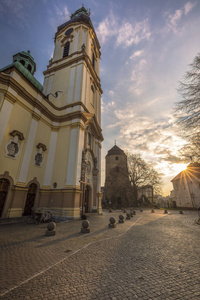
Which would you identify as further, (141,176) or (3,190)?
(141,176)

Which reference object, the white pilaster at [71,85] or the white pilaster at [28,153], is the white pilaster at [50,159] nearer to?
the white pilaster at [28,153]

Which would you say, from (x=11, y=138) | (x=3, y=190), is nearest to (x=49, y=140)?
(x=11, y=138)

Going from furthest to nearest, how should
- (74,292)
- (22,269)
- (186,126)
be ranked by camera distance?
(186,126) < (22,269) < (74,292)

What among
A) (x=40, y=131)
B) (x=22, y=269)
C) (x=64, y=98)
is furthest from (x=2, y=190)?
(x=64, y=98)

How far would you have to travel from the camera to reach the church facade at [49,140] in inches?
458

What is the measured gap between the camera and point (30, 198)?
13.4 metres

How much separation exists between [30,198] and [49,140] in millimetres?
6834

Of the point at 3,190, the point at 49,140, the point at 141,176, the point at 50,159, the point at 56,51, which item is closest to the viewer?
the point at 3,190

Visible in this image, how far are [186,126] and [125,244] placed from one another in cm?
969

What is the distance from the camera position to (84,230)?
742 cm

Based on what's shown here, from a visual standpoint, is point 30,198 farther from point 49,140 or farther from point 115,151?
point 115,151

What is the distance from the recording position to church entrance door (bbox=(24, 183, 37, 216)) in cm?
1274

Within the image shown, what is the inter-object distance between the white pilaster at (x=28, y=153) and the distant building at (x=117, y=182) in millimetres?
29656

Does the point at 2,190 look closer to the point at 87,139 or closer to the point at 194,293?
the point at 87,139
